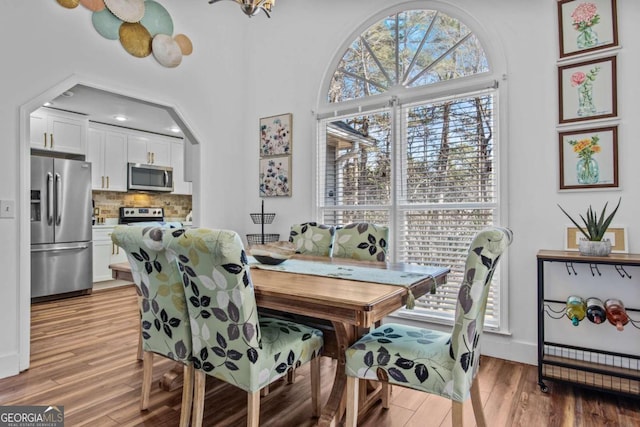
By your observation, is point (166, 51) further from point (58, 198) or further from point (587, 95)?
point (587, 95)

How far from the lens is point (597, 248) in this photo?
7.00 ft

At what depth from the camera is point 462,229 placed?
2.93m

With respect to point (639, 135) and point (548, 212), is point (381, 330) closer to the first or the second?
point (548, 212)

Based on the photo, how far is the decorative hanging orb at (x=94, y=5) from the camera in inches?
115

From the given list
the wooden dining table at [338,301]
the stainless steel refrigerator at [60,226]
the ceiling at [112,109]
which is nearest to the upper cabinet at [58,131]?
the ceiling at [112,109]

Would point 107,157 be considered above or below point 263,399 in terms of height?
above

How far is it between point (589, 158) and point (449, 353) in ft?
5.96

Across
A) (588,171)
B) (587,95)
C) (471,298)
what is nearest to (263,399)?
(471,298)

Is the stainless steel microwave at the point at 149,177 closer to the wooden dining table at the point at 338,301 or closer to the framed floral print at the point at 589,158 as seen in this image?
the wooden dining table at the point at 338,301

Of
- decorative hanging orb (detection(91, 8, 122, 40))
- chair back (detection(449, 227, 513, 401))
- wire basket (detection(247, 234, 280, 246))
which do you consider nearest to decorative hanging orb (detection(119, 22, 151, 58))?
decorative hanging orb (detection(91, 8, 122, 40))

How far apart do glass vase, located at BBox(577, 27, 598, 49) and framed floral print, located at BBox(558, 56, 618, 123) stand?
0.37 feet

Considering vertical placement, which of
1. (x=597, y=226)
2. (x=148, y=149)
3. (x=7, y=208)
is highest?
(x=148, y=149)

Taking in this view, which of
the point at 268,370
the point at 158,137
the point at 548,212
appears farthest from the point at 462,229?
the point at 158,137

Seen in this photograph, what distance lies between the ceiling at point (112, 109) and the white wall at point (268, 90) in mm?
680
